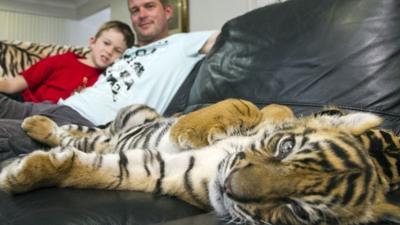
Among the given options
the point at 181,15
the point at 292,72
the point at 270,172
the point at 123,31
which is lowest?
the point at 270,172

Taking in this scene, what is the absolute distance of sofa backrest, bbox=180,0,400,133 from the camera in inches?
45.1

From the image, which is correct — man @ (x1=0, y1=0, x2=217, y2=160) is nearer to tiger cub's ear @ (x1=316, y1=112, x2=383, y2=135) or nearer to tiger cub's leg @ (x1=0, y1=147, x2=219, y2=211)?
tiger cub's leg @ (x1=0, y1=147, x2=219, y2=211)

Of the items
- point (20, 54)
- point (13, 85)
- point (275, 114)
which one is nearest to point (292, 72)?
point (275, 114)

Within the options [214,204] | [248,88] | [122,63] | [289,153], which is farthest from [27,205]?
[122,63]

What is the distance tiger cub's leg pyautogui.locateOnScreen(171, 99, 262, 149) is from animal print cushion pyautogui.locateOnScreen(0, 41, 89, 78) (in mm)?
1716

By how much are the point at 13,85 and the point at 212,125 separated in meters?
1.65

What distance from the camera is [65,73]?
227cm

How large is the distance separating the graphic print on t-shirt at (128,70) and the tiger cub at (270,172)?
91 centimetres

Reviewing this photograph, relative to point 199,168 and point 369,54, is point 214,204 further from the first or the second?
point 369,54

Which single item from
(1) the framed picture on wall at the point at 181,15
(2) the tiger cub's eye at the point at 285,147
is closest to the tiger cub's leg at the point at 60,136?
(2) the tiger cub's eye at the point at 285,147

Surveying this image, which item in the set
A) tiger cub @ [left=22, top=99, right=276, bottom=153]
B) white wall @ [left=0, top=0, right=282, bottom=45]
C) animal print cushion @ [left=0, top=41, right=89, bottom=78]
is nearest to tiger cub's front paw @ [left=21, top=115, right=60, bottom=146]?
tiger cub @ [left=22, top=99, right=276, bottom=153]

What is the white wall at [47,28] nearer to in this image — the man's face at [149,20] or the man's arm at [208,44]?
the man's face at [149,20]

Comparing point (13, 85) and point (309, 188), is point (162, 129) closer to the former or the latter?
point (309, 188)

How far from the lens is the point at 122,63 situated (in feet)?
6.55
